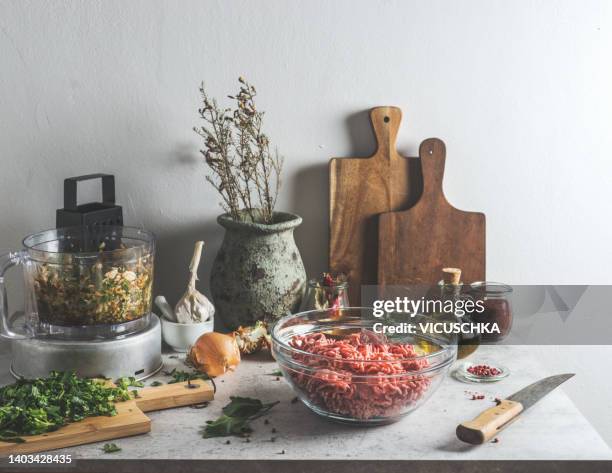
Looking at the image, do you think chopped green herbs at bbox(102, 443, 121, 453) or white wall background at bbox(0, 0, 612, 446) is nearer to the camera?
chopped green herbs at bbox(102, 443, 121, 453)

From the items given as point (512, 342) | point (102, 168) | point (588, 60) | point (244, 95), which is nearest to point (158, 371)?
point (102, 168)

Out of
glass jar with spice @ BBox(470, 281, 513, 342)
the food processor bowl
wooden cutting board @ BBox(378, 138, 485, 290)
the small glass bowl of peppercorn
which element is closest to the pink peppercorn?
the small glass bowl of peppercorn

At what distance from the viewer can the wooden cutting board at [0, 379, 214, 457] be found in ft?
3.51

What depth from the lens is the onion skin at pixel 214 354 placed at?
4.42 ft

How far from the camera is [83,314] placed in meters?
1.28

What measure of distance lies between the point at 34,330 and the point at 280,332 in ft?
1.40

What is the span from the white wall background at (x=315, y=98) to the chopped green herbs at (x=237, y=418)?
495 mm

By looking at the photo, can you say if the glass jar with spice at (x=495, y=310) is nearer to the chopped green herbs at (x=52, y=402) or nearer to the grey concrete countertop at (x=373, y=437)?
the grey concrete countertop at (x=373, y=437)

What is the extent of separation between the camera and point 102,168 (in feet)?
5.21

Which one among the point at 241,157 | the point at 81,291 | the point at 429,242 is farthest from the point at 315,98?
the point at 81,291

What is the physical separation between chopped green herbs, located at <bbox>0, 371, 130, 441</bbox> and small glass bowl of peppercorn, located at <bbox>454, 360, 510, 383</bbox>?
59cm

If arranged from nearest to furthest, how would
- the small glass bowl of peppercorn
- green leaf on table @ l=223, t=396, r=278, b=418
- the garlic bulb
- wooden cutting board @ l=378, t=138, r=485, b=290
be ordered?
green leaf on table @ l=223, t=396, r=278, b=418 → the small glass bowl of peppercorn → the garlic bulb → wooden cutting board @ l=378, t=138, r=485, b=290

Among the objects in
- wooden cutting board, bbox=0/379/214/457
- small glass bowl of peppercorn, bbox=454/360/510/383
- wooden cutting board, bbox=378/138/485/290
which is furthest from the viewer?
wooden cutting board, bbox=378/138/485/290

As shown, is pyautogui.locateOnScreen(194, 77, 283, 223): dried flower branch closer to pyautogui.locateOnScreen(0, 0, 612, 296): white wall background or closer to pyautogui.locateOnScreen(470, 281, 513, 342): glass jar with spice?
pyautogui.locateOnScreen(0, 0, 612, 296): white wall background
